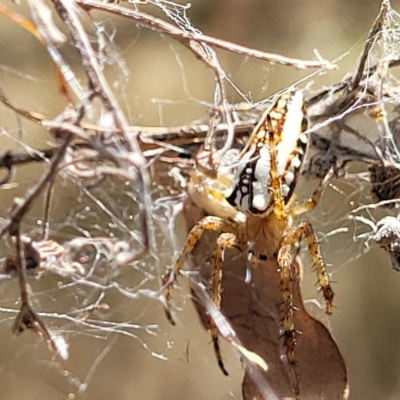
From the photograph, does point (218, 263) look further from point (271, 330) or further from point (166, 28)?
point (166, 28)

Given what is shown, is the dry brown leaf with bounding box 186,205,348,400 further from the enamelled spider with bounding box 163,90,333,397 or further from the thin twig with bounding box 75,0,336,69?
the thin twig with bounding box 75,0,336,69

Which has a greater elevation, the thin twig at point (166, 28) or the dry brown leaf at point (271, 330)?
the thin twig at point (166, 28)

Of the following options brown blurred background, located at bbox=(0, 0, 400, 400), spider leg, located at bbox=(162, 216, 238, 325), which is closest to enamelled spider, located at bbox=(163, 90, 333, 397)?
spider leg, located at bbox=(162, 216, 238, 325)

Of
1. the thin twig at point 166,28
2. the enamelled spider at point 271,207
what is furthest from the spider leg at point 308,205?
the thin twig at point 166,28

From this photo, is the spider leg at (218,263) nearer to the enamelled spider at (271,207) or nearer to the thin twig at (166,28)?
the enamelled spider at (271,207)

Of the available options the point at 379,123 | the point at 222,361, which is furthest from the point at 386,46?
the point at 222,361

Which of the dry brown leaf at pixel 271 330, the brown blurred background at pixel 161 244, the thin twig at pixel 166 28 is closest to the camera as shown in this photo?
the thin twig at pixel 166 28
